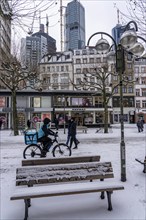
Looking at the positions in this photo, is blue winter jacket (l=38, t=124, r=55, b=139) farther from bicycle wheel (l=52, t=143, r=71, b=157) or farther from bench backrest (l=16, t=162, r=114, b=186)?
bench backrest (l=16, t=162, r=114, b=186)

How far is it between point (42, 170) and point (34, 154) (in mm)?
4965

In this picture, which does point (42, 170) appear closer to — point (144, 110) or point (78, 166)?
point (78, 166)

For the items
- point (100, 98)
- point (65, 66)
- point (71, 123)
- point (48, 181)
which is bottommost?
point (48, 181)

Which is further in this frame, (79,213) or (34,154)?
(34,154)

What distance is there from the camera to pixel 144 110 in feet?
215

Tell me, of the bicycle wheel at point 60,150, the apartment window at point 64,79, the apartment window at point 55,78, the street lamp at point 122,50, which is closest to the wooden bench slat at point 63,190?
the street lamp at point 122,50

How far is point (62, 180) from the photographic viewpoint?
5.28 metres

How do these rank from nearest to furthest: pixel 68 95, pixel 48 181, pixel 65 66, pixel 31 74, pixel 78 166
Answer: pixel 48 181 → pixel 78 166 → pixel 31 74 → pixel 68 95 → pixel 65 66

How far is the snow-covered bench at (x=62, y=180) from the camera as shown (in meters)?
4.57

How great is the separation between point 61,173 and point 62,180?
6.9 inches

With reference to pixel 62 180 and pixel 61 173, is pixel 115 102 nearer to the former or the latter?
pixel 61 173

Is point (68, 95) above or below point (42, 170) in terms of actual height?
above

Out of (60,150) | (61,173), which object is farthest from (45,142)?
(61,173)

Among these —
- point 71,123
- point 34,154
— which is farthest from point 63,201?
point 71,123
